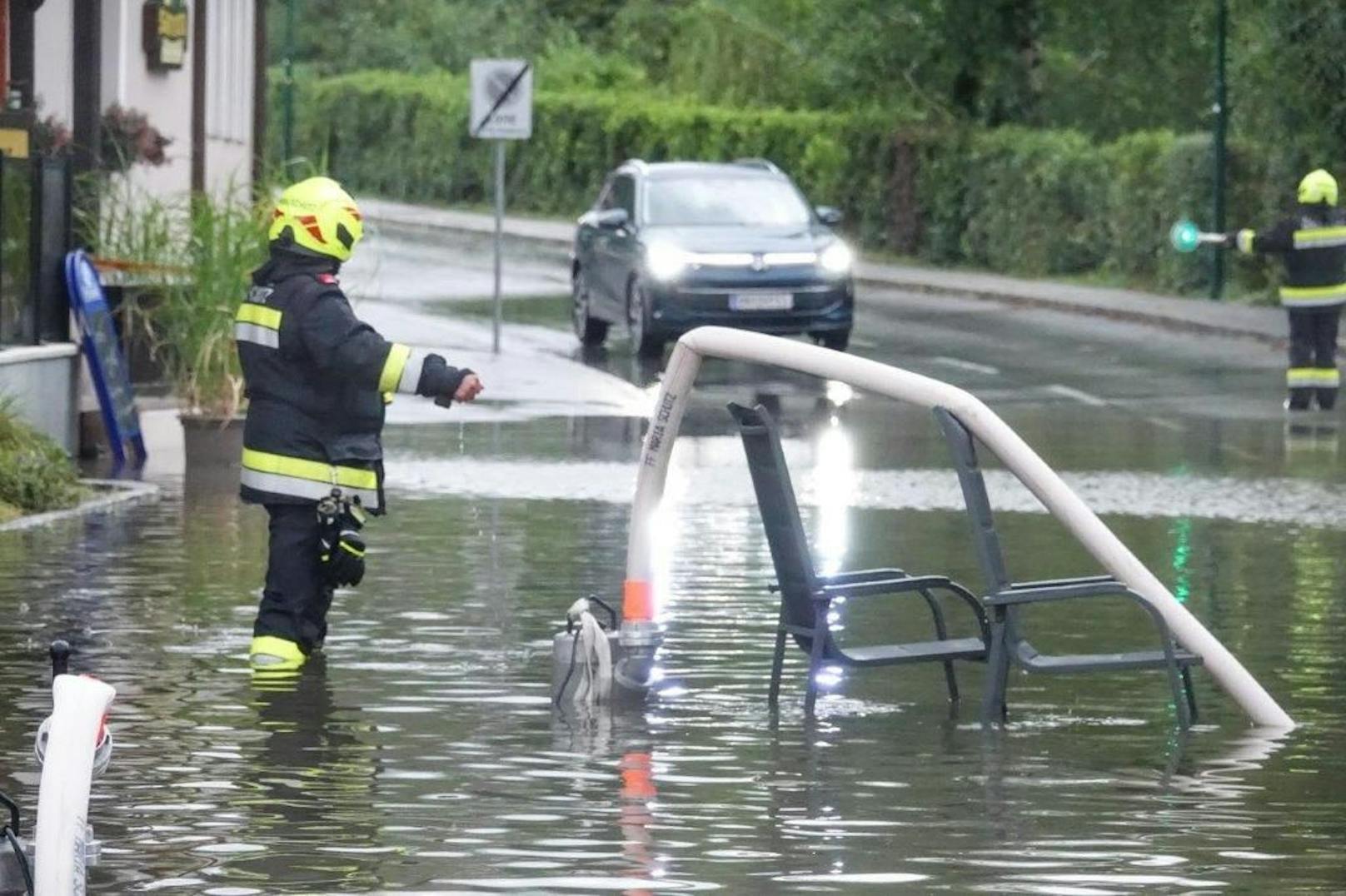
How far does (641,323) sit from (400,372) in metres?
18.8

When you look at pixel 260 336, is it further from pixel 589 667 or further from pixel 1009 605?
pixel 1009 605

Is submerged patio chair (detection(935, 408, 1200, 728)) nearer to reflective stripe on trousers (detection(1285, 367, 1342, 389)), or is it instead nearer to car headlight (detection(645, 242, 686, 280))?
reflective stripe on trousers (detection(1285, 367, 1342, 389))

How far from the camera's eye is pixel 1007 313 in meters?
37.0

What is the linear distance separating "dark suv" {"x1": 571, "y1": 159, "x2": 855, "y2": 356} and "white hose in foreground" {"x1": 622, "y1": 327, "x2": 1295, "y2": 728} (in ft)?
61.1

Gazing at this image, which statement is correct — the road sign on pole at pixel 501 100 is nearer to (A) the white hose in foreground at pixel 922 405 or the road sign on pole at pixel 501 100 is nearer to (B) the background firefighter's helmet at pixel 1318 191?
(B) the background firefighter's helmet at pixel 1318 191

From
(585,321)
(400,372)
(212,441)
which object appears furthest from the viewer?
(585,321)

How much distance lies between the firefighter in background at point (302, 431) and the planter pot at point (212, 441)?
7.29 meters

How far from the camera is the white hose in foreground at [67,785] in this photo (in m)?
6.48

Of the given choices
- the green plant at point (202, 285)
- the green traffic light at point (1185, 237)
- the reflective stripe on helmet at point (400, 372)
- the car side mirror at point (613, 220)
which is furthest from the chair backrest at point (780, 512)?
the car side mirror at point (613, 220)

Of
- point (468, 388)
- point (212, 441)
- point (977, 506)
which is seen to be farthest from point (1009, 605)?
point (212, 441)

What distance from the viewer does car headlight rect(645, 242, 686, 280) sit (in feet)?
96.6

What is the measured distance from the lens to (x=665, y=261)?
29578 millimetres

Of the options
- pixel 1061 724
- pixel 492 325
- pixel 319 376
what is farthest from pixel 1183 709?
pixel 492 325

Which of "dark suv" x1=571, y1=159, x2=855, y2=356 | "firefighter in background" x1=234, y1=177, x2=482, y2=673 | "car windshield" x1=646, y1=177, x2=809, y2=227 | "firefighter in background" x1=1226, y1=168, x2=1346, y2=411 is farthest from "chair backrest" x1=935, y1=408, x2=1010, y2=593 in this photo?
"car windshield" x1=646, y1=177, x2=809, y2=227
